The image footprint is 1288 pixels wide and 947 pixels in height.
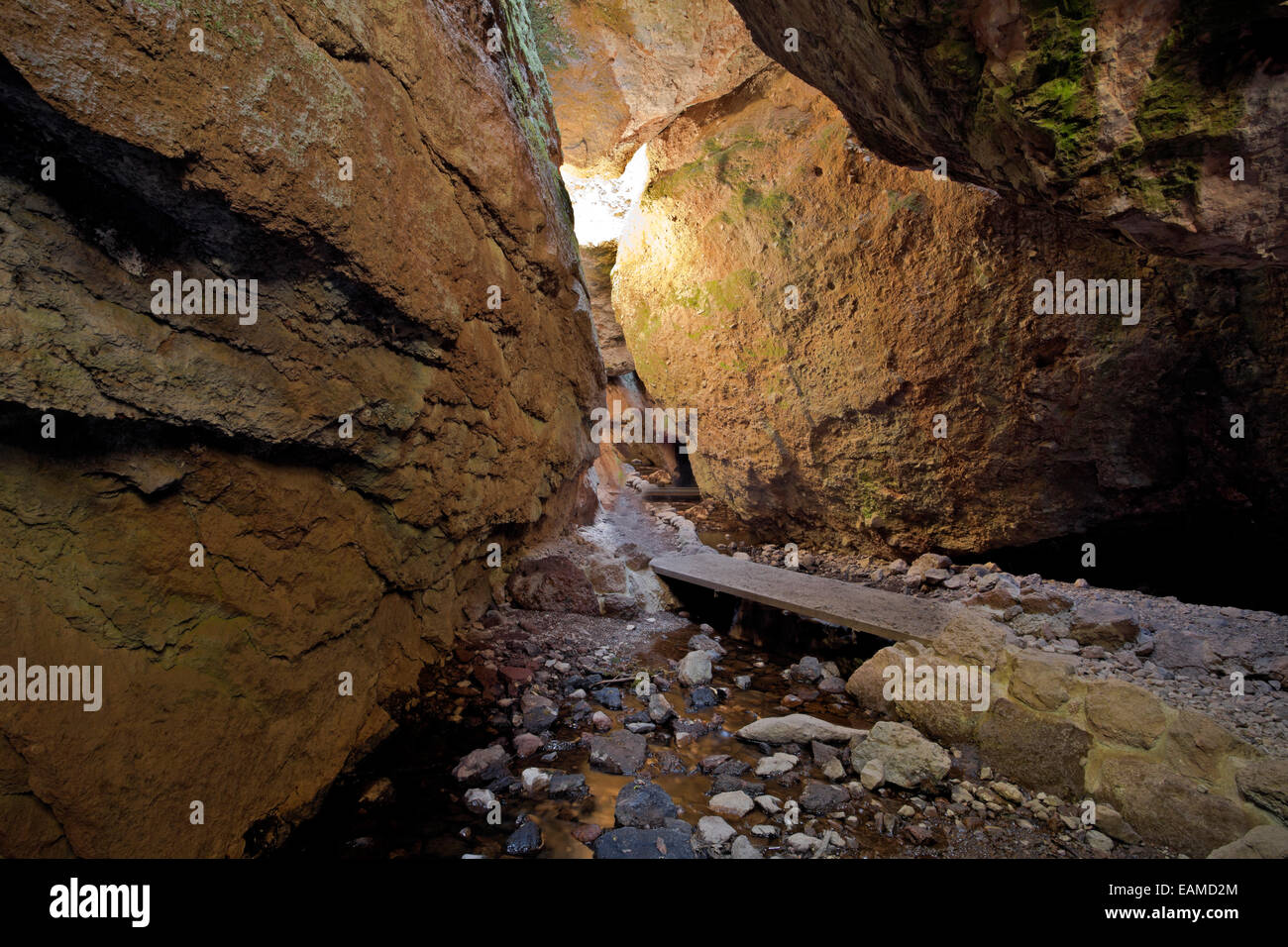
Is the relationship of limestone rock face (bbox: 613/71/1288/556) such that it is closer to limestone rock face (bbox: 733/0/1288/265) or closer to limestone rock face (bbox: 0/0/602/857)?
limestone rock face (bbox: 733/0/1288/265)

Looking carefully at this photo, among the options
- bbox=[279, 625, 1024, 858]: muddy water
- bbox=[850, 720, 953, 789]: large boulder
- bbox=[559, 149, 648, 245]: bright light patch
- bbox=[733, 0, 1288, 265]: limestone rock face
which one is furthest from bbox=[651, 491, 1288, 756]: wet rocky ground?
bbox=[559, 149, 648, 245]: bright light patch

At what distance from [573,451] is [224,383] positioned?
346 cm

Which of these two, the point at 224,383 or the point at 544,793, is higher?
the point at 224,383

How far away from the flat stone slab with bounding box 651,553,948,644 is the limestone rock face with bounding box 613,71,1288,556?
117cm

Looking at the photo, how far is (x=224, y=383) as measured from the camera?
2.32 m

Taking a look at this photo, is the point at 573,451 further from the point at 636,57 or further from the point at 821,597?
the point at 636,57

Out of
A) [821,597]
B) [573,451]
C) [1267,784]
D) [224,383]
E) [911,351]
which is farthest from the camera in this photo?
[573,451]

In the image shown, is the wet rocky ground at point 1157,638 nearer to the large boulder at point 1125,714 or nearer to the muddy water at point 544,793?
the large boulder at point 1125,714

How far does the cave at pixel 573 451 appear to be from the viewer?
188 centimetres

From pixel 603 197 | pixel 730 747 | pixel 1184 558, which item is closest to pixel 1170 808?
pixel 730 747

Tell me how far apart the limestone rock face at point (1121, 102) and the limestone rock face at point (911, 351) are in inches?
80.5

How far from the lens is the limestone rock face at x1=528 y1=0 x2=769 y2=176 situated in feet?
18.1

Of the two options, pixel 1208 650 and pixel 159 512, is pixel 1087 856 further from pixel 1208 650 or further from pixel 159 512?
pixel 159 512

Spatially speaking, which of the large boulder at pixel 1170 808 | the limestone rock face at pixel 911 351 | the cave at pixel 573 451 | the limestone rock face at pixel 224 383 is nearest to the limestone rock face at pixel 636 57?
the cave at pixel 573 451
